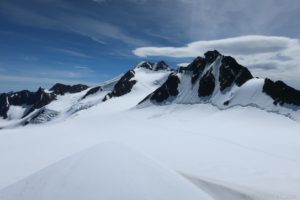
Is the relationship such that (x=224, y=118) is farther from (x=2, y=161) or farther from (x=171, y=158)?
(x=2, y=161)

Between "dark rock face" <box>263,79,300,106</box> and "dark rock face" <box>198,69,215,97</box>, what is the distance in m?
23.3

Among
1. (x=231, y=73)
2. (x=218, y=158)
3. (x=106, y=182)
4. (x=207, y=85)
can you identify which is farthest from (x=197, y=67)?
(x=106, y=182)

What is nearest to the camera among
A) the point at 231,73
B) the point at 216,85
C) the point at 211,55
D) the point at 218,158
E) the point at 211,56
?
the point at 218,158

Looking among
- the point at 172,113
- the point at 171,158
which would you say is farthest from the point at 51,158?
the point at 172,113

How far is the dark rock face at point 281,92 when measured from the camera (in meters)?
87.9

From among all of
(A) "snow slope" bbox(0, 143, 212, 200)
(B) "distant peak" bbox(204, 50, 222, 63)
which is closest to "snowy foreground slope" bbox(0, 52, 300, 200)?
(A) "snow slope" bbox(0, 143, 212, 200)

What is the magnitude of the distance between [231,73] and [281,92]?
28336 mm

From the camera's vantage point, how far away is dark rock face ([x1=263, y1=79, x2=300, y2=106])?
8789 cm

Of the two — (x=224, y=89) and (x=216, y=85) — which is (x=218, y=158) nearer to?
(x=224, y=89)

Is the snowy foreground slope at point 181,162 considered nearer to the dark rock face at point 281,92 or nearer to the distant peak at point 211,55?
the dark rock face at point 281,92

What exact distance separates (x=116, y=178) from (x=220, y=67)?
111 metres

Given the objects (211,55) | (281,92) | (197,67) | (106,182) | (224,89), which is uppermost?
(211,55)

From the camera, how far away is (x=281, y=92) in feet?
298

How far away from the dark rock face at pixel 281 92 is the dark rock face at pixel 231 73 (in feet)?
48.2
